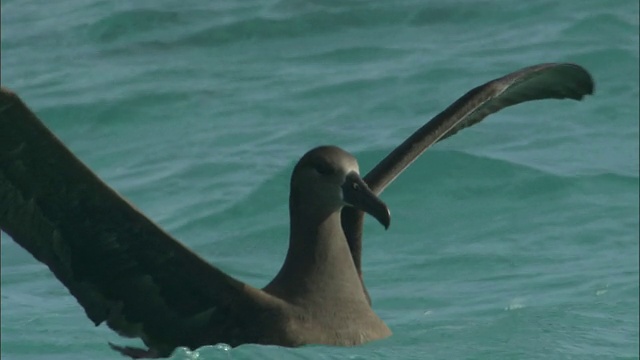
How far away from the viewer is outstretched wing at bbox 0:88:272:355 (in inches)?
260

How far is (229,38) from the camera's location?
17.3 meters

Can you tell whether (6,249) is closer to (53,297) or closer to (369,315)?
(53,297)

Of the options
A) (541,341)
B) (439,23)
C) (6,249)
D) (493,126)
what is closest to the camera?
(541,341)

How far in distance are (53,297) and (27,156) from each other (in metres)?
4.10

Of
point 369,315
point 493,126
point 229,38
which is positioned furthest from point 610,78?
point 369,315

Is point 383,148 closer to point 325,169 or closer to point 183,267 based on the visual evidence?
point 325,169

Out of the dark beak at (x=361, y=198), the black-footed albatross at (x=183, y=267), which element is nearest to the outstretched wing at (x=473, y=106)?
the black-footed albatross at (x=183, y=267)

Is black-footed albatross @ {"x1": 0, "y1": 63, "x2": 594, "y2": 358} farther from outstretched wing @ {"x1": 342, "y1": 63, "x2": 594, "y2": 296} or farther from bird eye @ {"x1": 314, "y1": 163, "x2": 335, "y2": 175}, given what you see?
outstretched wing @ {"x1": 342, "y1": 63, "x2": 594, "y2": 296}

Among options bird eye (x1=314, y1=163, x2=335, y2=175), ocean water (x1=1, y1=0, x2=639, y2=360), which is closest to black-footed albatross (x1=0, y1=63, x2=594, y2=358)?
bird eye (x1=314, y1=163, x2=335, y2=175)

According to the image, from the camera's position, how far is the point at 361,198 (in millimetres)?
6961

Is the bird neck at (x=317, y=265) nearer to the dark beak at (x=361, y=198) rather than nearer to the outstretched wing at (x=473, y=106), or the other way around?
the dark beak at (x=361, y=198)

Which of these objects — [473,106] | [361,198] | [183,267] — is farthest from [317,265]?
[473,106]

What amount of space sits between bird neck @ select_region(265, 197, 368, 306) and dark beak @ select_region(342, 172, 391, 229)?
5.9 inches

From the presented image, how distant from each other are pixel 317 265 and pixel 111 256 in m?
0.88
